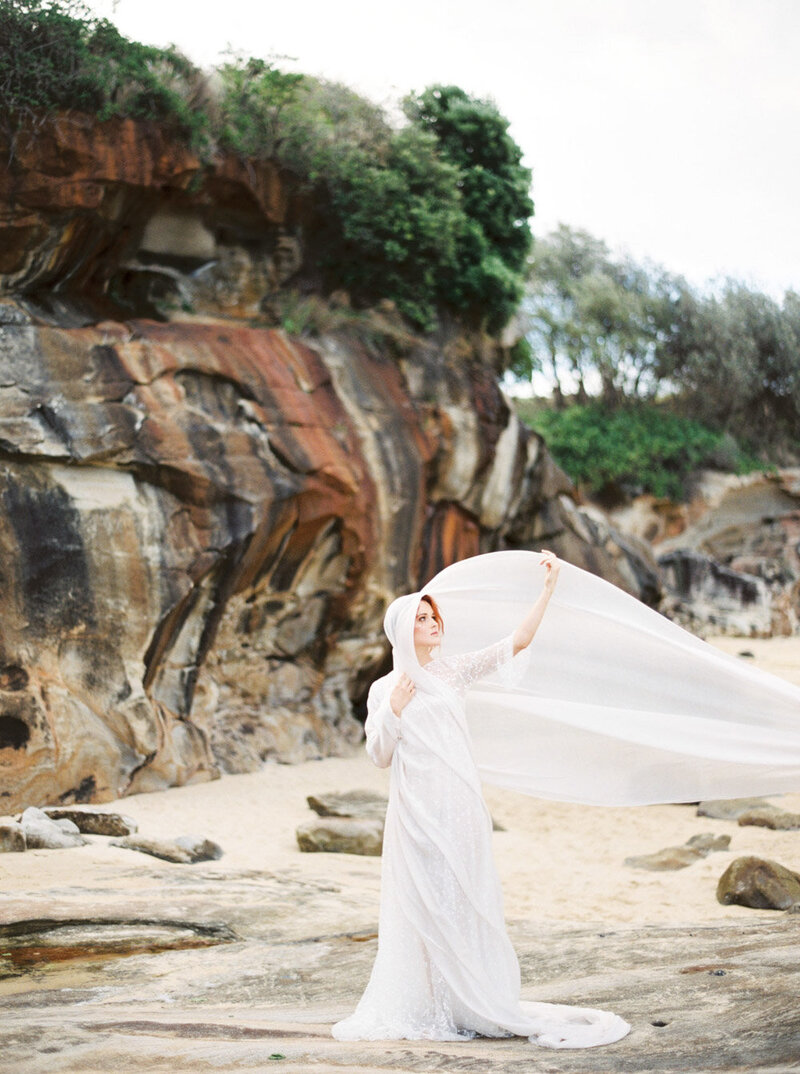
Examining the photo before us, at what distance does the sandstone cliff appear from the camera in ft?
35.6

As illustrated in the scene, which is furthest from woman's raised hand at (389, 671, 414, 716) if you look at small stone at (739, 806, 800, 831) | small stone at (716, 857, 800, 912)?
small stone at (739, 806, 800, 831)

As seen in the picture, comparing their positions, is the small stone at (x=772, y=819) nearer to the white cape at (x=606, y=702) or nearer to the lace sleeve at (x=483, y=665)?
the white cape at (x=606, y=702)

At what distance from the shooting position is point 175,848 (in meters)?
8.58

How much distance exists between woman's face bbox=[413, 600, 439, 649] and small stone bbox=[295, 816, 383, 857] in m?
5.34

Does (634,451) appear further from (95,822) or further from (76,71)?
(95,822)

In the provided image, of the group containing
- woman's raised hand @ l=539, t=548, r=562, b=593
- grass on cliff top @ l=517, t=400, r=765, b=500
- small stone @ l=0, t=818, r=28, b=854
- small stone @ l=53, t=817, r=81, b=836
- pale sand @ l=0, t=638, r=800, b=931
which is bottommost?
pale sand @ l=0, t=638, r=800, b=931

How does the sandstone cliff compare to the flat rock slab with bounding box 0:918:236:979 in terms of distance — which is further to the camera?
the sandstone cliff

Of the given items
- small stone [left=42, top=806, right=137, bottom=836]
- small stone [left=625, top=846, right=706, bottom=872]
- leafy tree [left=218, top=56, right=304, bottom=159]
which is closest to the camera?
small stone [left=42, top=806, right=137, bottom=836]

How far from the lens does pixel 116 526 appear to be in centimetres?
1139

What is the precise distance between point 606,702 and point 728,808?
719 cm

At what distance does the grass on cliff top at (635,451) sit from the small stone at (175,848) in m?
20.8

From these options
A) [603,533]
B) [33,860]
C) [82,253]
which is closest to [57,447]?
[82,253]

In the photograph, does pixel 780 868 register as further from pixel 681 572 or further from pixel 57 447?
pixel 681 572

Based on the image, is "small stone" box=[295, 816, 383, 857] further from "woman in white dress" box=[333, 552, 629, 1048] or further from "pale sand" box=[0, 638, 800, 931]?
"woman in white dress" box=[333, 552, 629, 1048]
